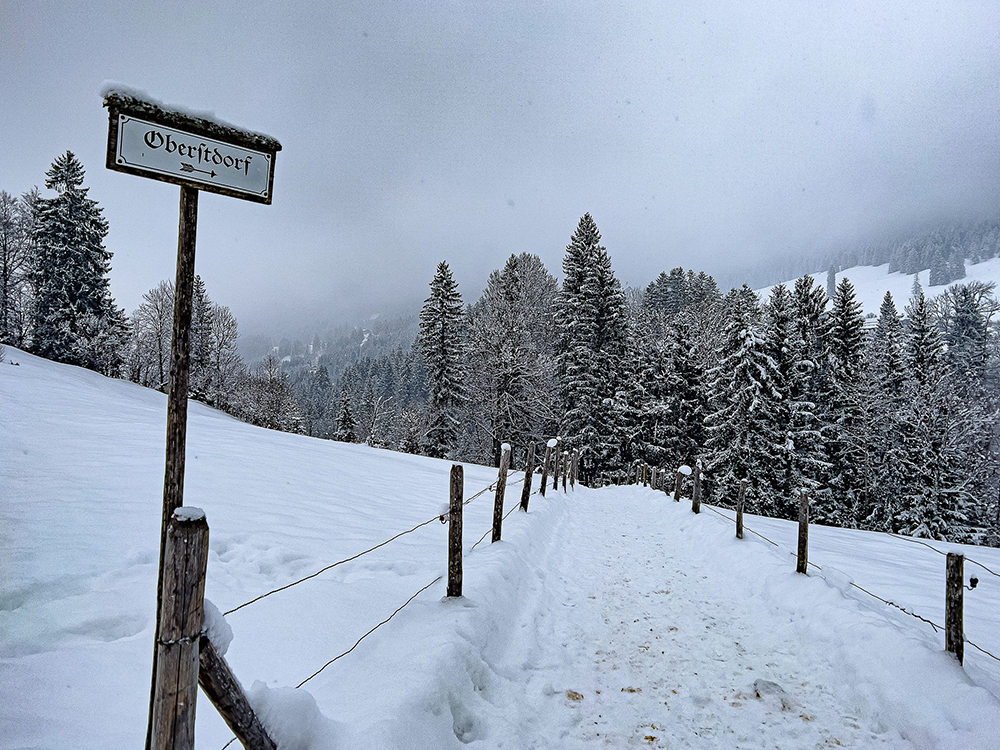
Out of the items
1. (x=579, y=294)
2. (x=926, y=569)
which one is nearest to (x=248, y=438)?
(x=926, y=569)

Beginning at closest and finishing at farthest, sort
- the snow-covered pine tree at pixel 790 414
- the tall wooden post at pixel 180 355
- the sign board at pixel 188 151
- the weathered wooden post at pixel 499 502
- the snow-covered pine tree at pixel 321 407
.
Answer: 1. the sign board at pixel 188 151
2. the tall wooden post at pixel 180 355
3. the weathered wooden post at pixel 499 502
4. the snow-covered pine tree at pixel 790 414
5. the snow-covered pine tree at pixel 321 407

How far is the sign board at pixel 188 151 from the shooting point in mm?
2094

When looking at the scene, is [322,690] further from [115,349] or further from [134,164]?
[115,349]

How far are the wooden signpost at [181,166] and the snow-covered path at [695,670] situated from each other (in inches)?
114

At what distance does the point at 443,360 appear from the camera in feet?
104

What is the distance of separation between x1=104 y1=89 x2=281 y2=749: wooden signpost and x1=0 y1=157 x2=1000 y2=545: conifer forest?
2696cm

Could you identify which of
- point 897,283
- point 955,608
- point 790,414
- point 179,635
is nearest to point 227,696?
point 179,635

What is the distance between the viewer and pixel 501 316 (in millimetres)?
35156

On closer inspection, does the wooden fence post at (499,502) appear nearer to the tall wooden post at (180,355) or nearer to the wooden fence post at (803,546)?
the wooden fence post at (803,546)

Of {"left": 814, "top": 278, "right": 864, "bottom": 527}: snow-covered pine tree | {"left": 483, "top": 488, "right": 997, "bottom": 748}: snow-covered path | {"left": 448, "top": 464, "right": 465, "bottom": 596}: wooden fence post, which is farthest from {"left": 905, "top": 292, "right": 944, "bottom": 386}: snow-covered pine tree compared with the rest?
{"left": 448, "top": 464, "right": 465, "bottom": 596}: wooden fence post

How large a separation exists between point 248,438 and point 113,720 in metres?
11.3

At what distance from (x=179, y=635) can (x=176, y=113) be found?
236cm

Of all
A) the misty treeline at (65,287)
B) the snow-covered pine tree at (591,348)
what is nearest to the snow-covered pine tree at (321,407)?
the misty treeline at (65,287)

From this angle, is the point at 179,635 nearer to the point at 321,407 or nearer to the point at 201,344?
the point at 201,344
